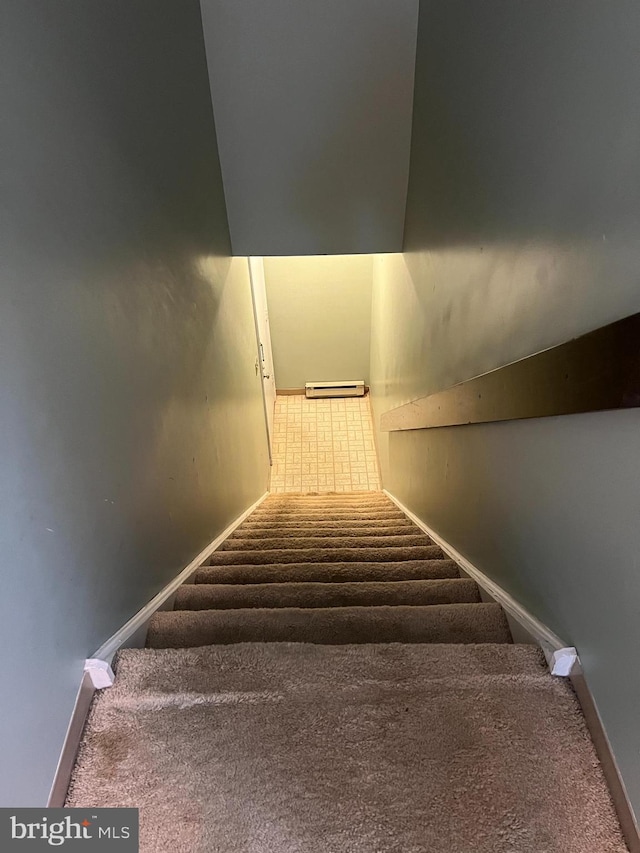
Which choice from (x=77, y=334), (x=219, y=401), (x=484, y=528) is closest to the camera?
(x=77, y=334)

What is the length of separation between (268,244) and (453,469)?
2.01 meters

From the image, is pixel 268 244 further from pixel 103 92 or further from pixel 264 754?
pixel 264 754

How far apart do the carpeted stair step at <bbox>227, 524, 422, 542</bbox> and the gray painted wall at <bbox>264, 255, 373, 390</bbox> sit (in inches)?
152

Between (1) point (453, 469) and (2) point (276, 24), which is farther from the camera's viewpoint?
(2) point (276, 24)

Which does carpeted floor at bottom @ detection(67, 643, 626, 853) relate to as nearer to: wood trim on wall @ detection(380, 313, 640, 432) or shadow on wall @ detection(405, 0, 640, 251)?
wood trim on wall @ detection(380, 313, 640, 432)

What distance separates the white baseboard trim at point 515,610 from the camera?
100cm

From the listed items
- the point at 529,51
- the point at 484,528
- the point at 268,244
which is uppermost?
the point at 268,244

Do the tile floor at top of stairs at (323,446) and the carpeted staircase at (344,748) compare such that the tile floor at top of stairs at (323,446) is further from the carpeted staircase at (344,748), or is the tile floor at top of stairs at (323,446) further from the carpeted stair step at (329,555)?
the carpeted staircase at (344,748)

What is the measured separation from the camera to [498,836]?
76 cm

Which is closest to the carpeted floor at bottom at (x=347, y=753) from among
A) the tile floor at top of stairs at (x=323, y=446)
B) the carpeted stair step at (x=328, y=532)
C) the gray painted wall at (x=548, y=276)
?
the gray painted wall at (x=548, y=276)

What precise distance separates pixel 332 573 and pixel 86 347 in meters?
1.21

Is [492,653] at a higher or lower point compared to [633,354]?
lower

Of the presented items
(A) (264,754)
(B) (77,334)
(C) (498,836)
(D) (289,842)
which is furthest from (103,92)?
(C) (498,836)

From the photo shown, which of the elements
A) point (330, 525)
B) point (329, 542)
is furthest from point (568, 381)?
point (330, 525)
